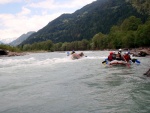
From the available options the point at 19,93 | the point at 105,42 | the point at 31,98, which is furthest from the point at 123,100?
the point at 105,42

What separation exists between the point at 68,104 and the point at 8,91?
5.14 metres

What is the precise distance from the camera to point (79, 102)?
11.6 m

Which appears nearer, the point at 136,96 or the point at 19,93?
the point at 136,96

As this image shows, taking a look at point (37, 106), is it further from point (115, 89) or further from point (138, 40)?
point (138, 40)

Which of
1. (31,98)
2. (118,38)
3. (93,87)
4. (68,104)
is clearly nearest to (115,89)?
(93,87)

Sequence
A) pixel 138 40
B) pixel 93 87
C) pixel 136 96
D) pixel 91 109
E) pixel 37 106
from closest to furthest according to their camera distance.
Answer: pixel 91 109 < pixel 37 106 < pixel 136 96 < pixel 93 87 < pixel 138 40

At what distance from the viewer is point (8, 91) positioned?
48.2 ft

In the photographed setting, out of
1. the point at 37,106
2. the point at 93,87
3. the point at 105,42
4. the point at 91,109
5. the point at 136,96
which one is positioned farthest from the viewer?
the point at 105,42

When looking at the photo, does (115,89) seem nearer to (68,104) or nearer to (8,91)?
(68,104)

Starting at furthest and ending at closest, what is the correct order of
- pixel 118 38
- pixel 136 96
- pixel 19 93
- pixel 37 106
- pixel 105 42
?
pixel 105 42, pixel 118 38, pixel 19 93, pixel 136 96, pixel 37 106

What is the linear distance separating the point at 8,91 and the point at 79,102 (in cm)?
540

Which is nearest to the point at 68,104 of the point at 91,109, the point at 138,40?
the point at 91,109

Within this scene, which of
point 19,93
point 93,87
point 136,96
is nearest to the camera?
point 136,96

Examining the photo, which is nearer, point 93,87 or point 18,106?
point 18,106
